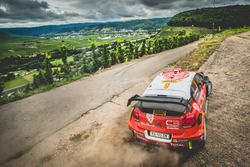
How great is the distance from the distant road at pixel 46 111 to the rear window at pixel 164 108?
425 cm

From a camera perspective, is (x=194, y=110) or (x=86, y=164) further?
(x=86, y=164)

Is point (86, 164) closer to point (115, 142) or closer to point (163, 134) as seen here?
point (115, 142)

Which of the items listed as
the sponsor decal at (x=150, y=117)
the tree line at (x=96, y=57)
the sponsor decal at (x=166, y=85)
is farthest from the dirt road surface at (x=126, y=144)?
the tree line at (x=96, y=57)

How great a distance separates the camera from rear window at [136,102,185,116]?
394cm

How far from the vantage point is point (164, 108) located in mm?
4000

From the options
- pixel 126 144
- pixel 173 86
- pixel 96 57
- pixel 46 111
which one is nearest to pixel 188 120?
pixel 173 86

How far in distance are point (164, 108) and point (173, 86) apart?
3.57 feet

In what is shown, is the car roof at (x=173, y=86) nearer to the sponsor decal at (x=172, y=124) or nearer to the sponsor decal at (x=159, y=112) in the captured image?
the sponsor decal at (x=159, y=112)

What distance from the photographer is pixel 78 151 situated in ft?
16.9

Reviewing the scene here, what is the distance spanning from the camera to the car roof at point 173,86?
4.48 meters

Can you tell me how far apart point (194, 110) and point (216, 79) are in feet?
24.2

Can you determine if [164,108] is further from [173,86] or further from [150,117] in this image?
[173,86]

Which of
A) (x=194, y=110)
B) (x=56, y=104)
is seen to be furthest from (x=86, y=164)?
(x=56, y=104)

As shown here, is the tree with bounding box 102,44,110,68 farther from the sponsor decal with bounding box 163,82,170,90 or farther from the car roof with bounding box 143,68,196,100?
the sponsor decal with bounding box 163,82,170,90
